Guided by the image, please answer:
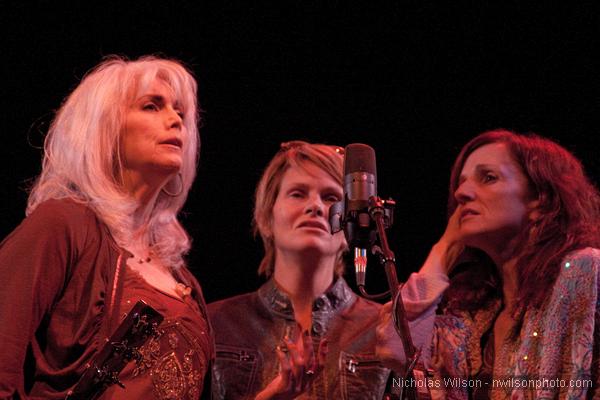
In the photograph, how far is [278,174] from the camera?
4.12 m

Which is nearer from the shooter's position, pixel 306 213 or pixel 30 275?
pixel 30 275

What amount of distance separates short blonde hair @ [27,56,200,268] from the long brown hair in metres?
1.42

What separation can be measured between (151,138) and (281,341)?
1.24m

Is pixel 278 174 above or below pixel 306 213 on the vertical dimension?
above

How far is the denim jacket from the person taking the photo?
3570 mm

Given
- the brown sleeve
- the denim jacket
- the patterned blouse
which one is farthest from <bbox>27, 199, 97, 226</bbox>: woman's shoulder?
the patterned blouse

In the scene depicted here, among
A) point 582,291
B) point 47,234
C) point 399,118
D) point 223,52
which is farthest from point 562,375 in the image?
point 223,52

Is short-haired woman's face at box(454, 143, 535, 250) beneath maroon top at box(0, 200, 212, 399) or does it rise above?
above

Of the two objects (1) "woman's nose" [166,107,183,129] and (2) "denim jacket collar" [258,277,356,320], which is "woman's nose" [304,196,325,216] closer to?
(2) "denim jacket collar" [258,277,356,320]

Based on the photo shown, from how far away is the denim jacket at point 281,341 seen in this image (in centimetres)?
357

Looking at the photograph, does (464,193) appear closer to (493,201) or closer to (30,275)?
(493,201)

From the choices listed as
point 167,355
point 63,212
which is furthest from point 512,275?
point 63,212

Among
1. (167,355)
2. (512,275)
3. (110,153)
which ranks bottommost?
(167,355)

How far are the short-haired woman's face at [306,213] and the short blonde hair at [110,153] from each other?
2.32 ft
